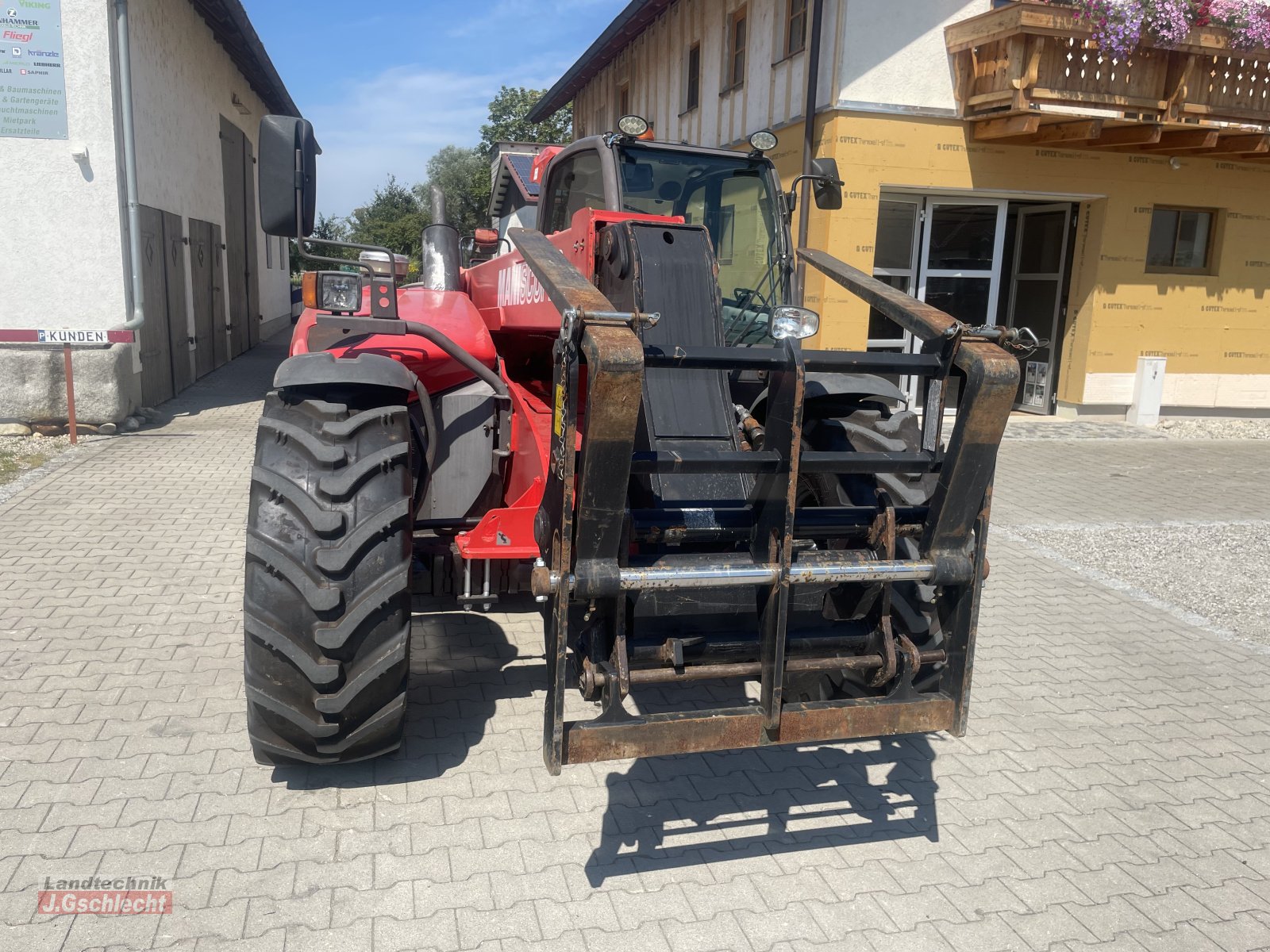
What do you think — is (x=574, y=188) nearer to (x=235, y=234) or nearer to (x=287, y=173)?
(x=287, y=173)

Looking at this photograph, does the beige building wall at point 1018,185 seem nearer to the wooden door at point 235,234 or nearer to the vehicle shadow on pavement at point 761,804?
the vehicle shadow on pavement at point 761,804

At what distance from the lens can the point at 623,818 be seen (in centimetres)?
322

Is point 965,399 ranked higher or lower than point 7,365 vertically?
higher

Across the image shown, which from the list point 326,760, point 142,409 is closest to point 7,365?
point 142,409

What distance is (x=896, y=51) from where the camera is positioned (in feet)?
36.1

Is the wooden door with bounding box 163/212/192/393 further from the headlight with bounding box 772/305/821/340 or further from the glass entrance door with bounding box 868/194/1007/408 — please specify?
the headlight with bounding box 772/305/821/340

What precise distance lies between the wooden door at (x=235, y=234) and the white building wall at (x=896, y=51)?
10.7 metres

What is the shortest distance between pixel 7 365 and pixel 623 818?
8.71 m

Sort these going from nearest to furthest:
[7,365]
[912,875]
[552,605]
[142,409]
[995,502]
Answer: [552,605]
[912,875]
[995,502]
[7,365]
[142,409]

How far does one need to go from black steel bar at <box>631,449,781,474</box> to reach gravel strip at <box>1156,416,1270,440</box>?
38.6 ft

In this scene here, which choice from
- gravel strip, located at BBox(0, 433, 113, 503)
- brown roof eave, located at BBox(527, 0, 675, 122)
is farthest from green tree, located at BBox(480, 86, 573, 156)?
gravel strip, located at BBox(0, 433, 113, 503)

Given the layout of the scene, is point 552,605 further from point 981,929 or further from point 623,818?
point 981,929

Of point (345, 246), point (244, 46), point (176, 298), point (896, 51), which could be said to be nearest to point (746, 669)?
point (345, 246)

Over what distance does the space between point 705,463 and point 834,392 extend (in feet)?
4.24
